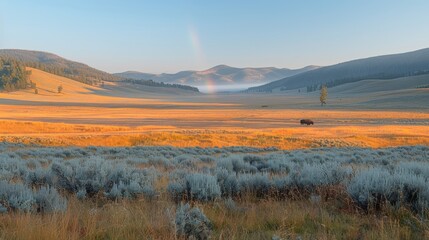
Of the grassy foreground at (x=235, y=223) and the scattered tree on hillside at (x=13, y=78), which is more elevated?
the scattered tree on hillside at (x=13, y=78)

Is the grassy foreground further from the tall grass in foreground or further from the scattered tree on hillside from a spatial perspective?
the scattered tree on hillside

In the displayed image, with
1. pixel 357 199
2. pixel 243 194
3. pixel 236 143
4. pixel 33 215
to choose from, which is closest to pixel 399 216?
pixel 357 199

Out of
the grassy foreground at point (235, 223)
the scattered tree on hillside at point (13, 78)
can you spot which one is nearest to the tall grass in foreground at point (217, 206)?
the grassy foreground at point (235, 223)

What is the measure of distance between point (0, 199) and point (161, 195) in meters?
2.43

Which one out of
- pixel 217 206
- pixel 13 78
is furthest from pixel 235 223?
pixel 13 78

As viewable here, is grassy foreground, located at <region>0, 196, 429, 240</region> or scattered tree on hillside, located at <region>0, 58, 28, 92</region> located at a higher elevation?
scattered tree on hillside, located at <region>0, 58, 28, 92</region>

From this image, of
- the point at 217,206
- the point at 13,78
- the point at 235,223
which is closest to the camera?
the point at 235,223

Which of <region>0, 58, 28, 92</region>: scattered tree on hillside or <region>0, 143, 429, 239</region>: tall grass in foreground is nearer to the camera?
<region>0, 143, 429, 239</region>: tall grass in foreground

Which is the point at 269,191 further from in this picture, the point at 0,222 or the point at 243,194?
the point at 0,222

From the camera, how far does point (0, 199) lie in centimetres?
495

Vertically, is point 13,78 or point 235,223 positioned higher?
point 13,78

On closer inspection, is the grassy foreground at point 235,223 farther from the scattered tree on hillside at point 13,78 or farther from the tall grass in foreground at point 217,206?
the scattered tree on hillside at point 13,78

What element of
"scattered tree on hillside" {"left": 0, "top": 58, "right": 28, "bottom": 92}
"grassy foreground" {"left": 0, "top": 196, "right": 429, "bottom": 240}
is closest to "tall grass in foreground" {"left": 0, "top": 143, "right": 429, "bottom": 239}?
"grassy foreground" {"left": 0, "top": 196, "right": 429, "bottom": 240}

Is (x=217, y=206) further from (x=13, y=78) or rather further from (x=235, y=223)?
(x=13, y=78)
